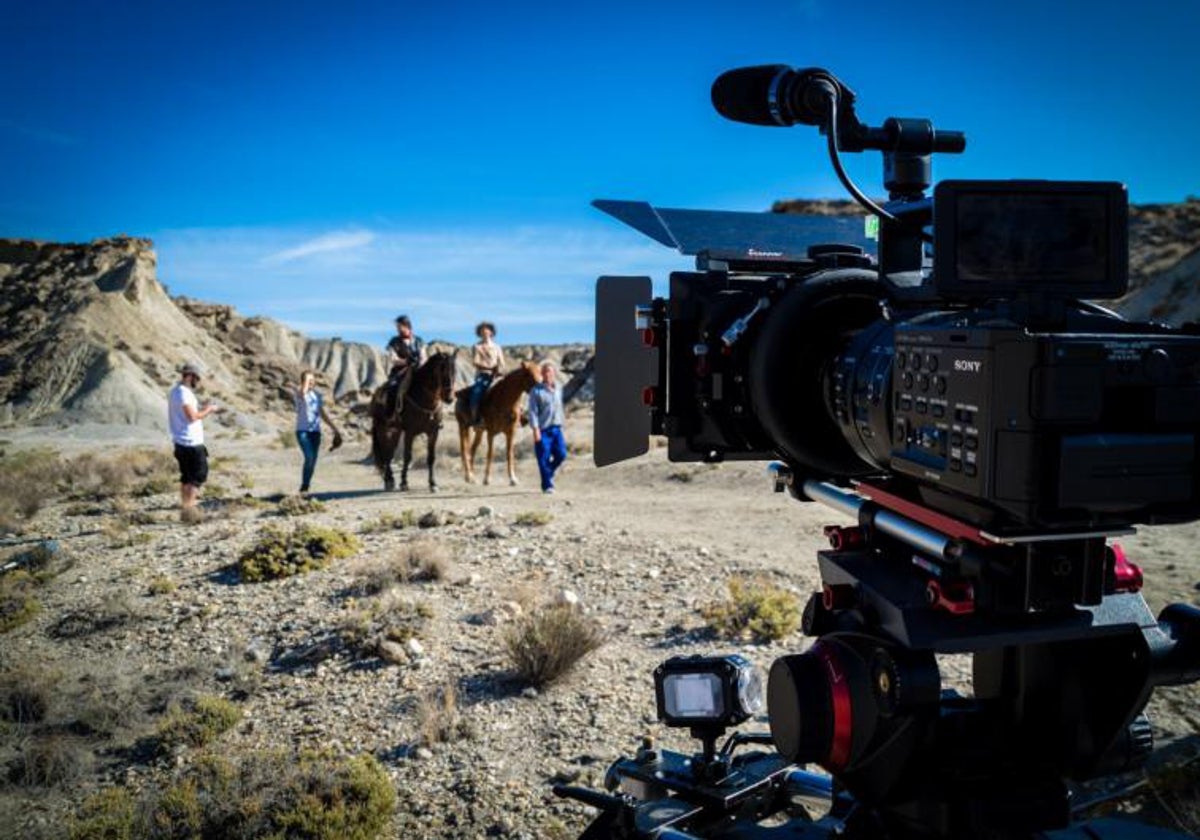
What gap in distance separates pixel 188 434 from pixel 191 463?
388 millimetres

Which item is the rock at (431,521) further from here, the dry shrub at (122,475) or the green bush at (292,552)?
the dry shrub at (122,475)

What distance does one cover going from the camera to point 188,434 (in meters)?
11.3

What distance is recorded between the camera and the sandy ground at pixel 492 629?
4766mm

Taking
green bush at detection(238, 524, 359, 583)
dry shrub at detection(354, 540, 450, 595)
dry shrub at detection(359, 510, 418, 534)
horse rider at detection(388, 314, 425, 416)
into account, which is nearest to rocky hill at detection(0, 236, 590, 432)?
horse rider at detection(388, 314, 425, 416)

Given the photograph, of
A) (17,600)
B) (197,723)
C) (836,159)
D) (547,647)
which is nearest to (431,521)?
(17,600)

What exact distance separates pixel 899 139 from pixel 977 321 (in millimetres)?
863

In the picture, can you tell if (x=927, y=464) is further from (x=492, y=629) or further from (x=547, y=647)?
(x=492, y=629)

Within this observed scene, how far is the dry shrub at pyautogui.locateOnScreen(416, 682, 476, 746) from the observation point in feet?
16.3

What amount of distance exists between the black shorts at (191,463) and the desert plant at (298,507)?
3.49 ft

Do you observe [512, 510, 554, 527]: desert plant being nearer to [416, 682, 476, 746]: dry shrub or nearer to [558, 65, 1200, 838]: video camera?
[416, 682, 476, 746]: dry shrub

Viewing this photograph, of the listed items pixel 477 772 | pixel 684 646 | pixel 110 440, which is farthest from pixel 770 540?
pixel 110 440

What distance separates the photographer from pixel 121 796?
445 centimetres

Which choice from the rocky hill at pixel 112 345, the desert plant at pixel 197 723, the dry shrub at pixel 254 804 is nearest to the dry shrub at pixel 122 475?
the desert plant at pixel 197 723

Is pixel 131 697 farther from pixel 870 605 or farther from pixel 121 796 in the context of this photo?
pixel 870 605
